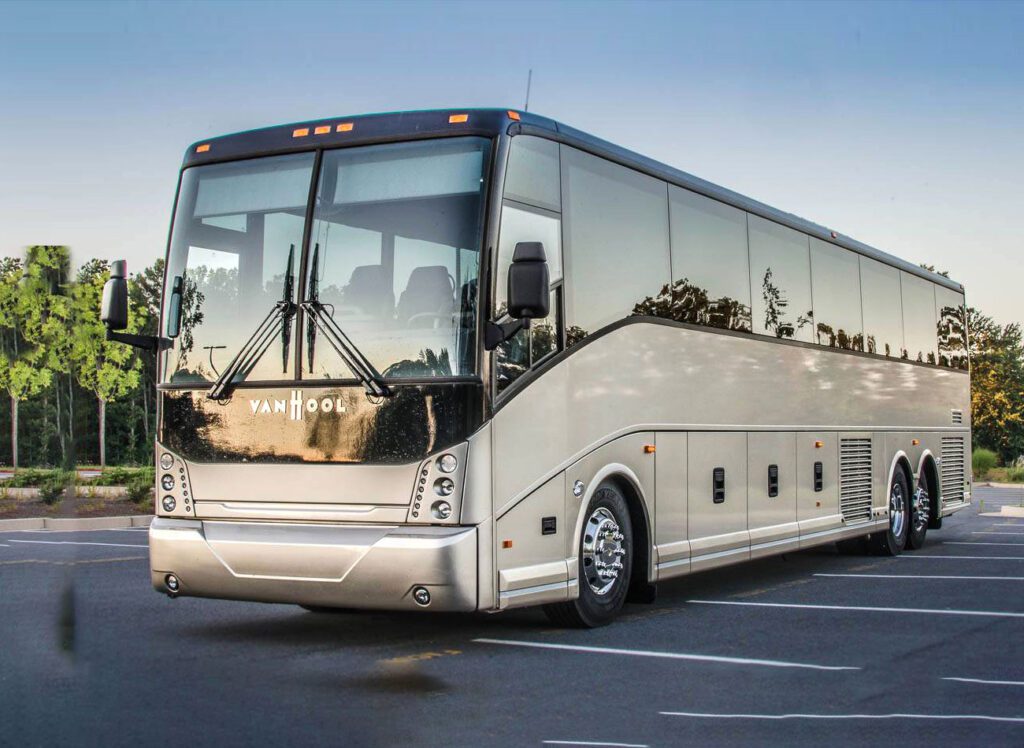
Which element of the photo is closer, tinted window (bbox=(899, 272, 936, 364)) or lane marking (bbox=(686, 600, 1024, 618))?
lane marking (bbox=(686, 600, 1024, 618))

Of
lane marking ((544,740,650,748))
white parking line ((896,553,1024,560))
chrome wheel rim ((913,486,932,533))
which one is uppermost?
chrome wheel rim ((913,486,932,533))

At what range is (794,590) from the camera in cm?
1313

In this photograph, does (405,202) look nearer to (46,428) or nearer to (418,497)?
(418,497)

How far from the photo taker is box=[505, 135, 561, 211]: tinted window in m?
9.23

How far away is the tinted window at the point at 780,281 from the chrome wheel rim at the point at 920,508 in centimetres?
434

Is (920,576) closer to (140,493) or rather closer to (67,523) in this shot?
(67,523)

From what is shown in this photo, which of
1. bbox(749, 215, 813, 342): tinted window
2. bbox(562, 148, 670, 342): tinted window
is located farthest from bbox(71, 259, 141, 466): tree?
bbox(562, 148, 670, 342): tinted window

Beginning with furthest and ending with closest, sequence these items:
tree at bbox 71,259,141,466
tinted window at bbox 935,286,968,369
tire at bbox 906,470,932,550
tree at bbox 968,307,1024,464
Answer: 1. tree at bbox 968,307,1024,464
2. tree at bbox 71,259,141,466
3. tinted window at bbox 935,286,968,369
4. tire at bbox 906,470,932,550

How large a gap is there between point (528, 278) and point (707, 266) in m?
4.36

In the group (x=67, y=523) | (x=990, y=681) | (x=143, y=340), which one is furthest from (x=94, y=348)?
(x=990, y=681)

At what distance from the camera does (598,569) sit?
10.1 meters

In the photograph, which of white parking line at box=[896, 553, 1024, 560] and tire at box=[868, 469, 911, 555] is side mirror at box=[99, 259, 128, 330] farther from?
white parking line at box=[896, 553, 1024, 560]

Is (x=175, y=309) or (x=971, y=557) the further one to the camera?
(x=971, y=557)

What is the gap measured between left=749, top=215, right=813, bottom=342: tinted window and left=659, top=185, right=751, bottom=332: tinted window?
0.97 ft
